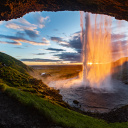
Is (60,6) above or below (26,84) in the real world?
above

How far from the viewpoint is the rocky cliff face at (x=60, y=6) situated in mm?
15320

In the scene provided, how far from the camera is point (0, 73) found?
52.6 feet

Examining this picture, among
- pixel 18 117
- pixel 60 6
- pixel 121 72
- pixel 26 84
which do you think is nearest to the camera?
pixel 18 117

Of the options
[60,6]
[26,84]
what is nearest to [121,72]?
[60,6]

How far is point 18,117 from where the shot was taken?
6793 mm

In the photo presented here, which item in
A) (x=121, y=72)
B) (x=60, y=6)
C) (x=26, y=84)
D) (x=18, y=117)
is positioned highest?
(x=60, y=6)

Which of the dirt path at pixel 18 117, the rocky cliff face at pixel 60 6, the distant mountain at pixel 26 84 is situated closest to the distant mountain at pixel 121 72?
the rocky cliff face at pixel 60 6

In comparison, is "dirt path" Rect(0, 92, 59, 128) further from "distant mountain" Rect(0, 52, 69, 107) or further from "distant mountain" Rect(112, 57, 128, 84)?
"distant mountain" Rect(112, 57, 128, 84)

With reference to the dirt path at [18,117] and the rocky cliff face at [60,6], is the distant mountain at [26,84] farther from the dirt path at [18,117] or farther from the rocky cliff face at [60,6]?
the rocky cliff face at [60,6]

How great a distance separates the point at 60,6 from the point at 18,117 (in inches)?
771

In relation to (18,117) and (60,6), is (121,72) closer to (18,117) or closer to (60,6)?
(60,6)

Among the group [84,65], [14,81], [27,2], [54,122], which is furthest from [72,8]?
[84,65]

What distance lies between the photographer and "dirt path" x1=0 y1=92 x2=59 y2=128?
6117mm

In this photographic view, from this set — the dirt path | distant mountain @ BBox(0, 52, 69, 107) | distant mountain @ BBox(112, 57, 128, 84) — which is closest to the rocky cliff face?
distant mountain @ BBox(0, 52, 69, 107)
